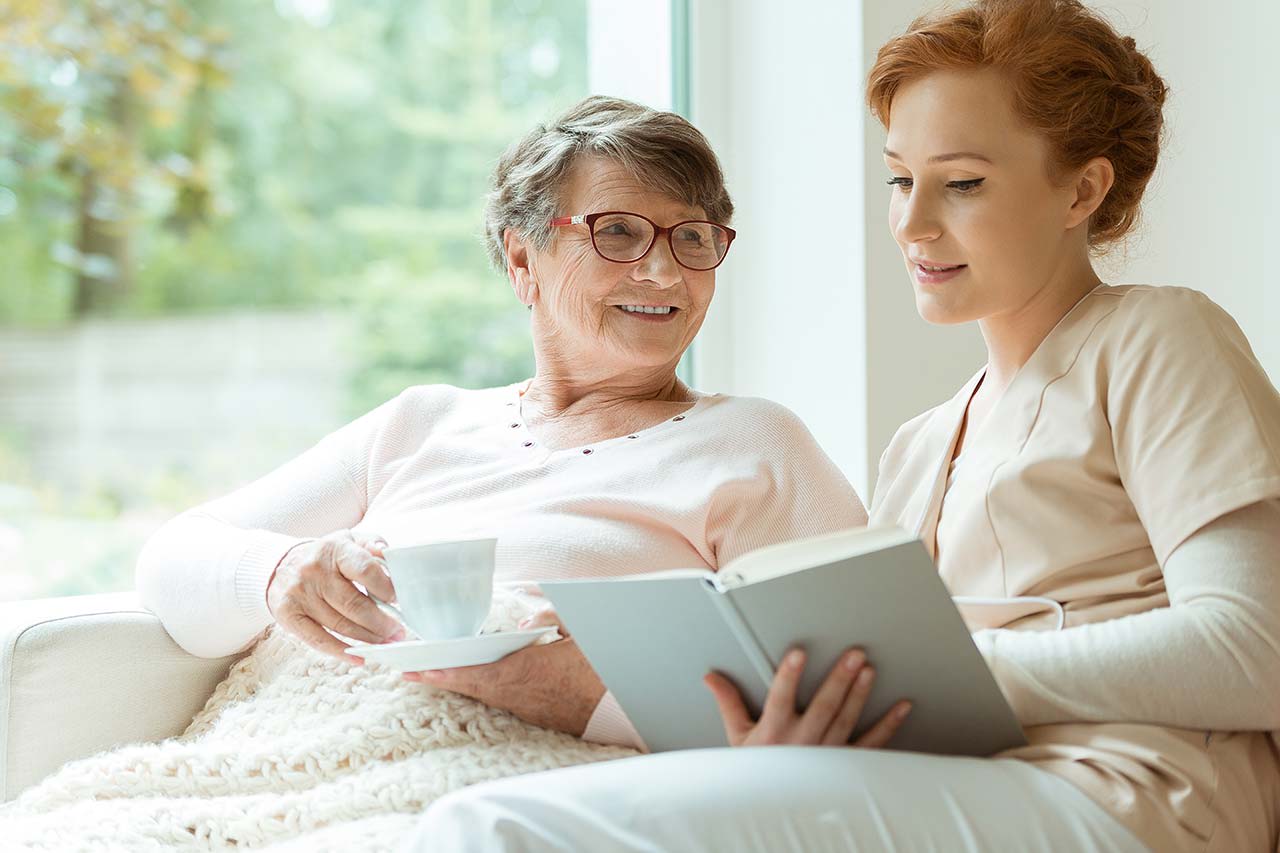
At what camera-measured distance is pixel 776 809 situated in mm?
938

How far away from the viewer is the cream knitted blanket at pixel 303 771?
1.26 meters

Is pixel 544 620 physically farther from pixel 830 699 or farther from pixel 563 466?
pixel 830 699

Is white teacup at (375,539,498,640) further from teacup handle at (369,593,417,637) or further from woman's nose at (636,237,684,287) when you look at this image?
woman's nose at (636,237,684,287)

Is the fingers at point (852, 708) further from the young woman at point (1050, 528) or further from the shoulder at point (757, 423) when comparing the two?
the shoulder at point (757, 423)

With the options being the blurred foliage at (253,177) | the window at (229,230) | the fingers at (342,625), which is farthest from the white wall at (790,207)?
the blurred foliage at (253,177)

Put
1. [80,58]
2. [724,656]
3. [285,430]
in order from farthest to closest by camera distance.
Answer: [285,430], [80,58], [724,656]

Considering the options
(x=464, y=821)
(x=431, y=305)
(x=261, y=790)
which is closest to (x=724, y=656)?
(x=464, y=821)

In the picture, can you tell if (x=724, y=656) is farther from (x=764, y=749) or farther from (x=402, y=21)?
(x=402, y=21)

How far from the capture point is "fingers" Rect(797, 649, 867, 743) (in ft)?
3.33

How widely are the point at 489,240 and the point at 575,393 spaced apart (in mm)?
288

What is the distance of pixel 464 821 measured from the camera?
920 mm

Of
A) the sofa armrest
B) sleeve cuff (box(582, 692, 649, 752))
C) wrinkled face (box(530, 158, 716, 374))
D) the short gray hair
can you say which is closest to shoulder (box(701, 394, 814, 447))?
wrinkled face (box(530, 158, 716, 374))

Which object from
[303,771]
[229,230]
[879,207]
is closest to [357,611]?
[303,771]

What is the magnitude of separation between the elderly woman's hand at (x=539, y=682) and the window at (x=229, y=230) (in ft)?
4.90
